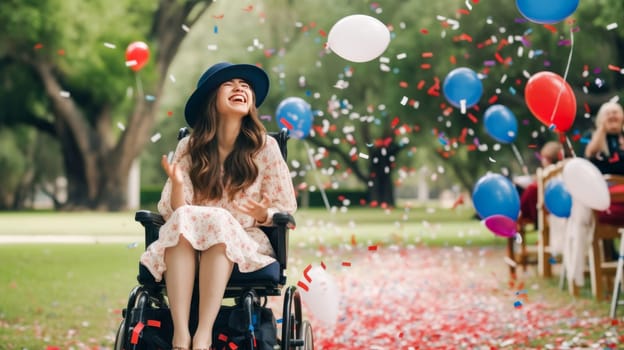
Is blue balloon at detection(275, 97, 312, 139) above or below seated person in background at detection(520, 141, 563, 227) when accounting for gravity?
above

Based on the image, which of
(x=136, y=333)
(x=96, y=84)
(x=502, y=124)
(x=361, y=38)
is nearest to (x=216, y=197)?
(x=136, y=333)

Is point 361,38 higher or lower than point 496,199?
higher

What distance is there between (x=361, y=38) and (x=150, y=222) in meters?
2.56

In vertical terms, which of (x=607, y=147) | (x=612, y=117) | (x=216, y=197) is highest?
(x=612, y=117)

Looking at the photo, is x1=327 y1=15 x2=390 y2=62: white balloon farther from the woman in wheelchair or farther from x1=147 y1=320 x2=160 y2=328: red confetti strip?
x1=147 y1=320 x2=160 y2=328: red confetti strip

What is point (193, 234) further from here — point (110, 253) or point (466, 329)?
point (110, 253)

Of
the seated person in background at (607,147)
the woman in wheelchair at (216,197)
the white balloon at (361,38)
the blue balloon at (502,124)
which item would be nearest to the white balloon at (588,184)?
the seated person in background at (607,147)

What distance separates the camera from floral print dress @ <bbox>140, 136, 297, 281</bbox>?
3.74 meters

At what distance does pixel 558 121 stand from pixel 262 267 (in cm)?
337

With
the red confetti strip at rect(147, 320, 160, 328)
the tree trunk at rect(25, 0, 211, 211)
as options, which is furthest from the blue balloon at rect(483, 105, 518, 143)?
the tree trunk at rect(25, 0, 211, 211)

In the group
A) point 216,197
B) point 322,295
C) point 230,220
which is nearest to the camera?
point 230,220

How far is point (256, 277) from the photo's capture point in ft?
12.7

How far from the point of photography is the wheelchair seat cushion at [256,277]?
12.7ft

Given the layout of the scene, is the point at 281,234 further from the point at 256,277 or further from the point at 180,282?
the point at 180,282
